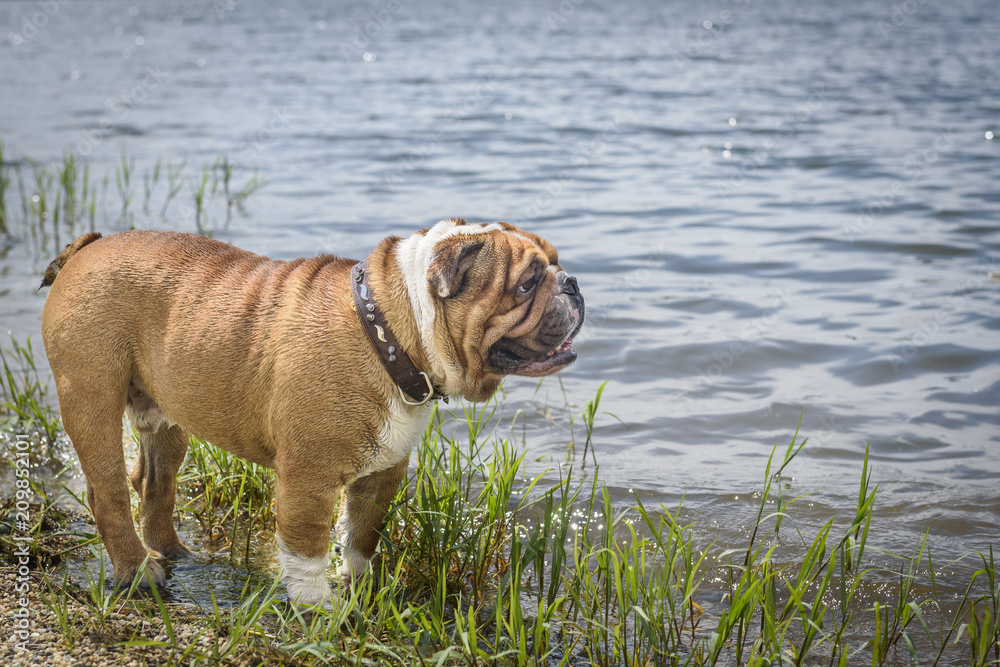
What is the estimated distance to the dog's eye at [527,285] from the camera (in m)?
3.04

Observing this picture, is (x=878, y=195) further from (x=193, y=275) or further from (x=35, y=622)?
(x=35, y=622)

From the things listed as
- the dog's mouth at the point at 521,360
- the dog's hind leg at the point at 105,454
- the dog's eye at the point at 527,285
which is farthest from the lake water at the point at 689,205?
the dog's hind leg at the point at 105,454

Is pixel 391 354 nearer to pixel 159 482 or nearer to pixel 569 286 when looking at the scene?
pixel 569 286

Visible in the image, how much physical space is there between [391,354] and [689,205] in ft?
28.3

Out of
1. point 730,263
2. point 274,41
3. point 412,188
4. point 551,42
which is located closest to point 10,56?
point 274,41

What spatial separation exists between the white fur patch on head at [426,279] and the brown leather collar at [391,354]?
0.07 metres

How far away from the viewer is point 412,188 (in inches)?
469

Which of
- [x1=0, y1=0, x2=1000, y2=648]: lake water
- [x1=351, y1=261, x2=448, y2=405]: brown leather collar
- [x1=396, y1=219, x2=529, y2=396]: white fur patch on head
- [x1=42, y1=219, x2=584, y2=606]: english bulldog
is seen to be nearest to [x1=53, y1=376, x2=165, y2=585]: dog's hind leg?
[x1=42, y1=219, x2=584, y2=606]: english bulldog

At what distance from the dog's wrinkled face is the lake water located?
1988 millimetres

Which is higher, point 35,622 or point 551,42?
point 551,42

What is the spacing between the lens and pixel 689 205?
1099cm

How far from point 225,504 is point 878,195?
961cm

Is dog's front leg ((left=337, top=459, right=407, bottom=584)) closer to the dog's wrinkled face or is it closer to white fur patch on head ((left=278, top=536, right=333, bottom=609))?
white fur patch on head ((left=278, top=536, right=333, bottom=609))

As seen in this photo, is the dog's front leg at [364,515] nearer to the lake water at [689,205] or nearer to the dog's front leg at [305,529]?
the dog's front leg at [305,529]
